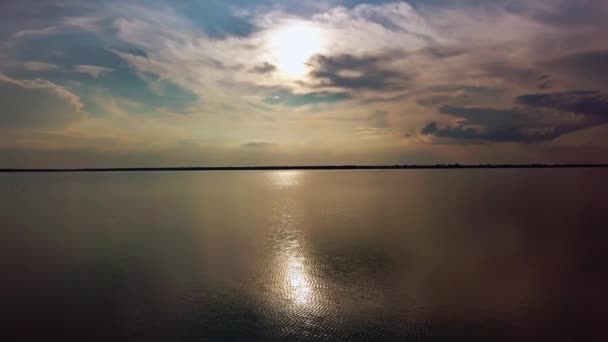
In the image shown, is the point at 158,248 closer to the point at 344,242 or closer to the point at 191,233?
the point at 191,233

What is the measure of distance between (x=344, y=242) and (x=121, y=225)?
21.1 meters

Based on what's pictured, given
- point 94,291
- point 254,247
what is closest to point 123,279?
point 94,291

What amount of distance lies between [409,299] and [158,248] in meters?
17.6

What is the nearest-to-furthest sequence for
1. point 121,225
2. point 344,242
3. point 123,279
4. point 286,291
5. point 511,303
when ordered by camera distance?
point 511,303
point 286,291
point 123,279
point 344,242
point 121,225

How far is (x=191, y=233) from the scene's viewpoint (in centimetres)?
3136

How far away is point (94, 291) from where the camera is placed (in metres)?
16.7

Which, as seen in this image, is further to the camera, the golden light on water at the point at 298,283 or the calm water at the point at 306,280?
the golden light on water at the point at 298,283

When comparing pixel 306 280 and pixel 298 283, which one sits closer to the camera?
pixel 298 283

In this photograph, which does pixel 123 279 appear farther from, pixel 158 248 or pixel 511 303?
pixel 511 303

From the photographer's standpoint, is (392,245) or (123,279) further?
(392,245)

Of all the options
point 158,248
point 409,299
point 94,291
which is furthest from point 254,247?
point 409,299

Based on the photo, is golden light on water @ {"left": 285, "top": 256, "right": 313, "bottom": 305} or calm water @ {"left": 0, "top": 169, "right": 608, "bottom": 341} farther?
golden light on water @ {"left": 285, "top": 256, "right": 313, "bottom": 305}

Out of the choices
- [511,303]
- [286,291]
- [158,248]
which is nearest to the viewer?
[511,303]

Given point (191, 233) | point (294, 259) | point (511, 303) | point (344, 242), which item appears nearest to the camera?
point (511, 303)
